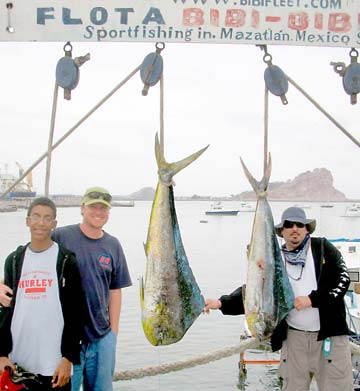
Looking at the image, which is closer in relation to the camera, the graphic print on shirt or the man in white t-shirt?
the man in white t-shirt

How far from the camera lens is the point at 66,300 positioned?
9.41 ft

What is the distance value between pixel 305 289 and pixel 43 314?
59.6 inches

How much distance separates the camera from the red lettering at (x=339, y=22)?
3.30 m

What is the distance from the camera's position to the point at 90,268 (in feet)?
10.1

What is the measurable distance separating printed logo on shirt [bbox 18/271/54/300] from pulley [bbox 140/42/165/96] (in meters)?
1.20

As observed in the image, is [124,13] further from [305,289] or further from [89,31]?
[305,289]

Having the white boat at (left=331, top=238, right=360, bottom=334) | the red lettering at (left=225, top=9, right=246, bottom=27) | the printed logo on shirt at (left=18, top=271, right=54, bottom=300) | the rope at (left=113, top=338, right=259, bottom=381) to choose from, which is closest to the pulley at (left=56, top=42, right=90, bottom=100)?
the red lettering at (left=225, top=9, right=246, bottom=27)

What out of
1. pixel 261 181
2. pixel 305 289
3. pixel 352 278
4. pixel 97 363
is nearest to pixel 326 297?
Answer: pixel 305 289

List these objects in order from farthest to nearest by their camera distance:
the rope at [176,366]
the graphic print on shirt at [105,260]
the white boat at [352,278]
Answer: the white boat at [352,278]
the rope at [176,366]
the graphic print on shirt at [105,260]

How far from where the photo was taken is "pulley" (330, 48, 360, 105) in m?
3.33

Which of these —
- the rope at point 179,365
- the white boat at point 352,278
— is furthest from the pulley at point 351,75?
the white boat at point 352,278

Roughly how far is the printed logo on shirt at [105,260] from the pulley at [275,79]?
54.1 inches

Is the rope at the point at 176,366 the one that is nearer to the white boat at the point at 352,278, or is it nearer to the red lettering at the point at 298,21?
the red lettering at the point at 298,21

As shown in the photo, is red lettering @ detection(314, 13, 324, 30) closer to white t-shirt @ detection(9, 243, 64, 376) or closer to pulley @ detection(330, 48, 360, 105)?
pulley @ detection(330, 48, 360, 105)
